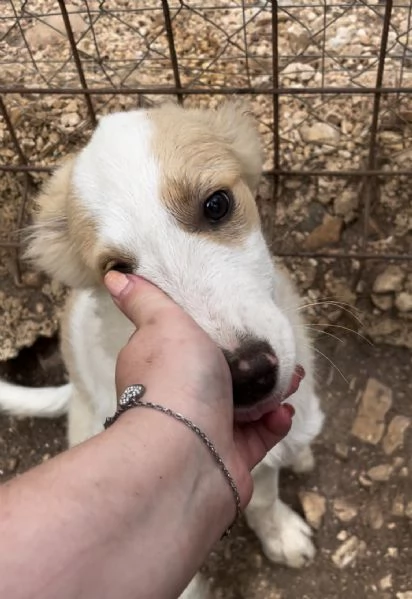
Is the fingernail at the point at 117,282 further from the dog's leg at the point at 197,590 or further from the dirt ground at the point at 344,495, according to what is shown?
the dirt ground at the point at 344,495

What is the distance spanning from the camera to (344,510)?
9.14 ft

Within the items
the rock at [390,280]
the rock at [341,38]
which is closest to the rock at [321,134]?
the rock at [341,38]

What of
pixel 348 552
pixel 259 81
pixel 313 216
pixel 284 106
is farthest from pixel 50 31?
pixel 348 552

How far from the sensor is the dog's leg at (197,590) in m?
2.57

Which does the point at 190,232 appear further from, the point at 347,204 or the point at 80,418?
the point at 347,204

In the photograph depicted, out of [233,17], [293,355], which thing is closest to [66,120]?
[233,17]

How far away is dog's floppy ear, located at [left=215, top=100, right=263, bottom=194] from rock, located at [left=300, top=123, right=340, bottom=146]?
884mm

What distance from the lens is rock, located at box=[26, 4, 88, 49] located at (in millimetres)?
3480

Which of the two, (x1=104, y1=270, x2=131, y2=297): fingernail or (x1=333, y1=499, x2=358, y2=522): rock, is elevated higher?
(x1=104, y1=270, x2=131, y2=297): fingernail

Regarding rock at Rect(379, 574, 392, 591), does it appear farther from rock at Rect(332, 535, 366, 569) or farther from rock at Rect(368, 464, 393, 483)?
rock at Rect(368, 464, 393, 483)

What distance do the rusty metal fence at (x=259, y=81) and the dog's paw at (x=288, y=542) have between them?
100cm

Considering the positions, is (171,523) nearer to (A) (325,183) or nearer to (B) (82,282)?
(B) (82,282)

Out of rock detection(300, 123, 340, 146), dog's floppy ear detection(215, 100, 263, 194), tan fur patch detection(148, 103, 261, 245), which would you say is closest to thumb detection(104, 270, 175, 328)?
tan fur patch detection(148, 103, 261, 245)

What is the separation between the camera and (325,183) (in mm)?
3016
